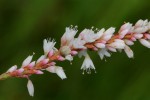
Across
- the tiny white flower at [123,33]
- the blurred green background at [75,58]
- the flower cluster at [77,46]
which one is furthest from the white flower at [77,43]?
the blurred green background at [75,58]

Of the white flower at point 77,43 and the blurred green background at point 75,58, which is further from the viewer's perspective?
the blurred green background at point 75,58

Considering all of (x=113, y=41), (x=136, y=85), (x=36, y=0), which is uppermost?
(x=36, y=0)

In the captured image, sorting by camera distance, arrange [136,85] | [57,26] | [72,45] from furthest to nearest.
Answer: [57,26] → [136,85] → [72,45]

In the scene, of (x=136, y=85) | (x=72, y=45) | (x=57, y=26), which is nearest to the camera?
(x=72, y=45)

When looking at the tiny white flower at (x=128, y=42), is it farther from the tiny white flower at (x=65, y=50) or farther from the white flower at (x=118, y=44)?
the tiny white flower at (x=65, y=50)

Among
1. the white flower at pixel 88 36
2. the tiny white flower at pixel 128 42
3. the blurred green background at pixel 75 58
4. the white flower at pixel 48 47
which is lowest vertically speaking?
the tiny white flower at pixel 128 42

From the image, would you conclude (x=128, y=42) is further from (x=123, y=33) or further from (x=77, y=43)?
(x=77, y=43)

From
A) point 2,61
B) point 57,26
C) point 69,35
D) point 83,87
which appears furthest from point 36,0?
point 69,35

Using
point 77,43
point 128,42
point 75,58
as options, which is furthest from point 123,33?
point 75,58

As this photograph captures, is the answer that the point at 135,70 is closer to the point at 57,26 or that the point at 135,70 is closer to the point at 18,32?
the point at 57,26
